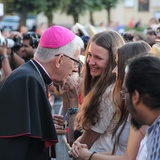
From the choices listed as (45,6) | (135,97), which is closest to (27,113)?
(135,97)

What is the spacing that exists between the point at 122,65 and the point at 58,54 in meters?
0.52

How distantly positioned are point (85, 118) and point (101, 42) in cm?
62

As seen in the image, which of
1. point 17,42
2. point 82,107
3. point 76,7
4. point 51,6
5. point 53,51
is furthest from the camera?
point 76,7

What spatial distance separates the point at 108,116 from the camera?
416 centimetres

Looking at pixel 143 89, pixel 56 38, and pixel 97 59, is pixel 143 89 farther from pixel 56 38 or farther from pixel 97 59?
pixel 97 59

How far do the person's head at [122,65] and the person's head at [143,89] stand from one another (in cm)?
94

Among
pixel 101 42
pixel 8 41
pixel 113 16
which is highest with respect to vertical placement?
pixel 101 42

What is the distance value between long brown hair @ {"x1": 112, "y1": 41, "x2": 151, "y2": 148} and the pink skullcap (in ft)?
1.52

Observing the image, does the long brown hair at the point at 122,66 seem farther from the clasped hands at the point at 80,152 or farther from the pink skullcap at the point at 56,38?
the pink skullcap at the point at 56,38

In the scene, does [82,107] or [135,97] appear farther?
[82,107]

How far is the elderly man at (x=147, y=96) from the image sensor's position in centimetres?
284

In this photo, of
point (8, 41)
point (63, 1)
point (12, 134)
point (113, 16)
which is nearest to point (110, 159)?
point (12, 134)

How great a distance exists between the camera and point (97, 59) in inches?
176

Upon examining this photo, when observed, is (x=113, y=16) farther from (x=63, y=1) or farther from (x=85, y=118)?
(x=85, y=118)
